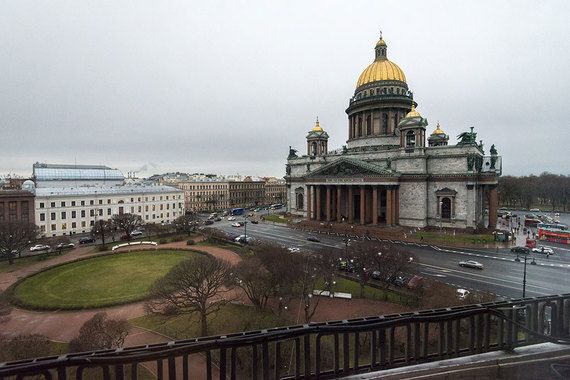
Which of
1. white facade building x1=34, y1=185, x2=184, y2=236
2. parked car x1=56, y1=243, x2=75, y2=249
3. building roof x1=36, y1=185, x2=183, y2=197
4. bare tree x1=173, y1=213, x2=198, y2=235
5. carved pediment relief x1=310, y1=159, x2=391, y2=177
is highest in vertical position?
carved pediment relief x1=310, y1=159, x2=391, y2=177

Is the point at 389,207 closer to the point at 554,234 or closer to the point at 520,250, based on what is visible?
the point at 520,250

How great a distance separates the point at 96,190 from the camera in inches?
2309

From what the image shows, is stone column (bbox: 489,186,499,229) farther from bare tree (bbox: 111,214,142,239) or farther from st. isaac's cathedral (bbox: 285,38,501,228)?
bare tree (bbox: 111,214,142,239)

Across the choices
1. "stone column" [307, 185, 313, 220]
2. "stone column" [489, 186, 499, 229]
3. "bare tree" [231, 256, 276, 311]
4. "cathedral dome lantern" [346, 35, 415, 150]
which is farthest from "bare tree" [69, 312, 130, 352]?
"cathedral dome lantern" [346, 35, 415, 150]

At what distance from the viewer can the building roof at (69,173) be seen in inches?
2773

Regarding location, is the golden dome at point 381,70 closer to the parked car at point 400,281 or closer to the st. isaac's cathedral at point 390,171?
the st. isaac's cathedral at point 390,171

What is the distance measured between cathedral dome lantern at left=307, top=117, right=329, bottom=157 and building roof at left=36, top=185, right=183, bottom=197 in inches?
1313

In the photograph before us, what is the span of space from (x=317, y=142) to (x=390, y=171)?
2130 cm

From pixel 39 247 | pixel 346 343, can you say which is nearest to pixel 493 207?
pixel 346 343

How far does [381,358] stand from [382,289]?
63.0 ft

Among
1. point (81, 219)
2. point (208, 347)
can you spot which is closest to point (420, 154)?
point (208, 347)

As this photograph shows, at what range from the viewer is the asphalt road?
73.2 ft

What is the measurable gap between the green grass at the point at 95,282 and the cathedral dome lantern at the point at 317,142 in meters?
37.2

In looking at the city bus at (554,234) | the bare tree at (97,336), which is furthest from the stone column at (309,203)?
the bare tree at (97,336)
